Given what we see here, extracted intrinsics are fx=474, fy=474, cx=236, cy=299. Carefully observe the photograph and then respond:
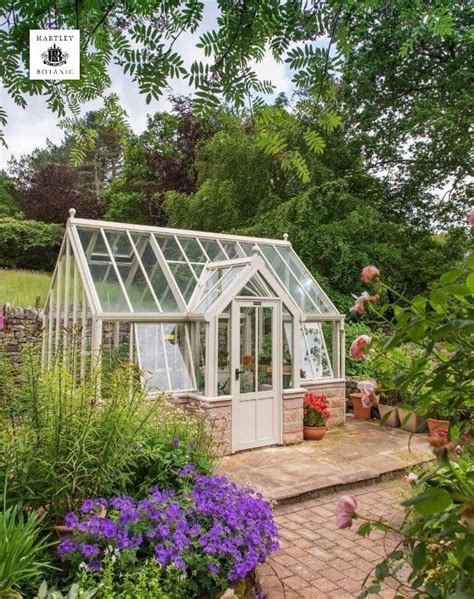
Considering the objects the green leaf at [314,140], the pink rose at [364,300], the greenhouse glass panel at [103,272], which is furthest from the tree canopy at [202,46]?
the greenhouse glass panel at [103,272]

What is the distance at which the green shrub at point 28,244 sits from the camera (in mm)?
17547

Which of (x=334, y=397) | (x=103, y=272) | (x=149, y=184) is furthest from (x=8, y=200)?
(x=334, y=397)

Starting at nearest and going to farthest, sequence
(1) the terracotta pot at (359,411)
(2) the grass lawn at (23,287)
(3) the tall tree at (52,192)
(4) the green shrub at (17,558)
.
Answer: (4) the green shrub at (17,558), (1) the terracotta pot at (359,411), (2) the grass lawn at (23,287), (3) the tall tree at (52,192)

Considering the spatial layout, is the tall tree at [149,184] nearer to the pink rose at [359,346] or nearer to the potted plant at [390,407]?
the potted plant at [390,407]

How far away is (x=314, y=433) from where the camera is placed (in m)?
7.65

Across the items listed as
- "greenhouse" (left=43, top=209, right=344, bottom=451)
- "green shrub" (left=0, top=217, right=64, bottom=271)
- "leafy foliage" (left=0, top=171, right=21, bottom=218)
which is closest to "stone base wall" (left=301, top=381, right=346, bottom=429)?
"greenhouse" (left=43, top=209, right=344, bottom=451)

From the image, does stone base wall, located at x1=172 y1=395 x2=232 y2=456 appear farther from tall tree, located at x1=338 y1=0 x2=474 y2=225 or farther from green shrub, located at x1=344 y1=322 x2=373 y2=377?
tall tree, located at x1=338 y1=0 x2=474 y2=225

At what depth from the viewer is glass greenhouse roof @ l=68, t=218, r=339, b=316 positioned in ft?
22.7

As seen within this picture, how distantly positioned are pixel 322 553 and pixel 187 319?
3834 millimetres

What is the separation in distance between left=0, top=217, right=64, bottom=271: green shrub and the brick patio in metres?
15.4

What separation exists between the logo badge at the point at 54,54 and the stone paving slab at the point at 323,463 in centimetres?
460

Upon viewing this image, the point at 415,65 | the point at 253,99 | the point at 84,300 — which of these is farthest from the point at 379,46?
the point at 253,99

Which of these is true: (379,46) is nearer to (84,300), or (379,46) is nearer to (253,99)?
(84,300)

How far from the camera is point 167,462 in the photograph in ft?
12.1
